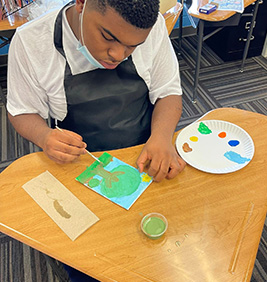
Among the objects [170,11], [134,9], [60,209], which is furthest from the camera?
[170,11]

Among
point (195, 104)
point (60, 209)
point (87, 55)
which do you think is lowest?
point (195, 104)

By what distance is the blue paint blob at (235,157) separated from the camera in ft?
3.23

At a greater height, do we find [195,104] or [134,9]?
[134,9]

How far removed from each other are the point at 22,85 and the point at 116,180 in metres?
0.47

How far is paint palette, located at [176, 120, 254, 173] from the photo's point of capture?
0.98 meters

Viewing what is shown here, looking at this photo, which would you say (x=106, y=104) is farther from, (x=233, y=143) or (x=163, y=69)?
(x=233, y=143)

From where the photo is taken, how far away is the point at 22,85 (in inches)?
40.6

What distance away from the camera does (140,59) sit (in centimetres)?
112

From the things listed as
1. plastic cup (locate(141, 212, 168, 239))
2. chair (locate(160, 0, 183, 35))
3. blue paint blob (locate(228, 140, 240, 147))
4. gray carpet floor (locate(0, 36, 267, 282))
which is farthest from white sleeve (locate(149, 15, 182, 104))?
gray carpet floor (locate(0, 36, 267, 282))

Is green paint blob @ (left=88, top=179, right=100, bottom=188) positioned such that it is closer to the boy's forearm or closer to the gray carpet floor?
the boy's forearm

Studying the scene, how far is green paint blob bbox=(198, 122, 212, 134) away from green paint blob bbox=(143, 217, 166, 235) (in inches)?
16.3

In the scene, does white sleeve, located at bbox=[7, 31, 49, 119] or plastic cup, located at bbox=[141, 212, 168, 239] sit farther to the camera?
white sleeve, located at bbox=[7, 31, 49, 119]

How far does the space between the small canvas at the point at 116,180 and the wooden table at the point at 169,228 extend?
0.8 inches

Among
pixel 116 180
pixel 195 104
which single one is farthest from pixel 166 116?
pixel 195 104
